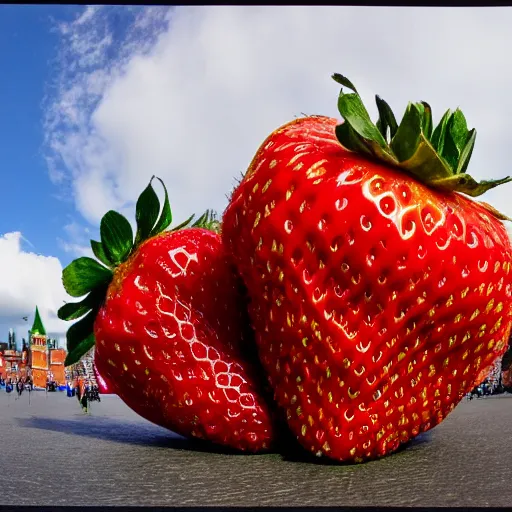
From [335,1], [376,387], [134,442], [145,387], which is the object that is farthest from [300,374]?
[335,1]

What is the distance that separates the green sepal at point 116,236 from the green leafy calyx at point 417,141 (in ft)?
1.54

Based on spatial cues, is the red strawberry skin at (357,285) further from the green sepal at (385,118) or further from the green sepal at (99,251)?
the green sepal at (99,251)

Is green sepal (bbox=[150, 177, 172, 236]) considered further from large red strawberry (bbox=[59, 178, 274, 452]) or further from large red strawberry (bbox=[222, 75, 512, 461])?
large red strawberry (bbox=[222, 75, 512, 461])

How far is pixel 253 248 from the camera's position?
3.37 ft

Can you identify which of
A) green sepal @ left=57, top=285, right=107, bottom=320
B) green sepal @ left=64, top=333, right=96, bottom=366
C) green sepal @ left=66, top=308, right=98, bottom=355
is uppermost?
green sepal @ left=57, top=285, right=107, bottom=320

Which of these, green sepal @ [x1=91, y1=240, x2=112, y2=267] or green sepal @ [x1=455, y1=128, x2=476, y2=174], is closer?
green sepal @ [x1=455, y1=128, x2=476, y2=174]

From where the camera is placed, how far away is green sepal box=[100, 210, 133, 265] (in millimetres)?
1229

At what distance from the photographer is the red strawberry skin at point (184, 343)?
3.72ft

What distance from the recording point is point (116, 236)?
124 centimetres

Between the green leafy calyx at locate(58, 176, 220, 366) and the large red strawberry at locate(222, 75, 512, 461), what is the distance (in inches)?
9.0

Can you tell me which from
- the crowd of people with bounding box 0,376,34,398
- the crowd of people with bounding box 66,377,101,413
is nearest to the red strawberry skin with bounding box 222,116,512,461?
the crowd of people with bounding box 66,377,101,413

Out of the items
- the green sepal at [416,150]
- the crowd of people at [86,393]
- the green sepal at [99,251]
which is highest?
the green sepal at [416,150]

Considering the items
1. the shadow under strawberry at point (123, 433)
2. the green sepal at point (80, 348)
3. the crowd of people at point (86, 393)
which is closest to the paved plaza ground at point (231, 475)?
the shadow under strawberry at point (123, 433)

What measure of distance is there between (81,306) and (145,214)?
0.22 meters
